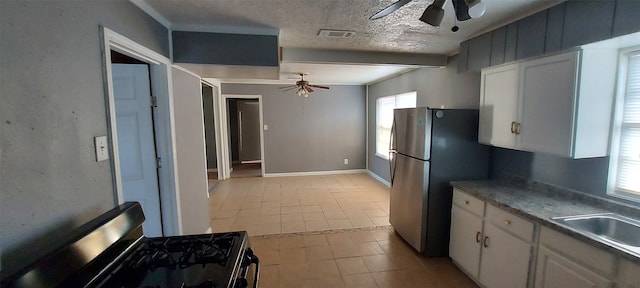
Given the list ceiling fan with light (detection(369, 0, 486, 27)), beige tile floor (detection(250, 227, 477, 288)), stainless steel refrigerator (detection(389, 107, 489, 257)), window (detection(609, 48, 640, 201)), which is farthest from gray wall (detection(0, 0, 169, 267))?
window (detection(609, 48, 640, 201))

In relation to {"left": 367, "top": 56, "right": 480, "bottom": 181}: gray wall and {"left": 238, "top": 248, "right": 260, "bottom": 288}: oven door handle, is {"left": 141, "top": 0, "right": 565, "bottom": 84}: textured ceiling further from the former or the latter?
{"left": 238, "top": 248, "right": 260, "bottom": 288}: oven door handle

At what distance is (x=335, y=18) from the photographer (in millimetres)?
2043

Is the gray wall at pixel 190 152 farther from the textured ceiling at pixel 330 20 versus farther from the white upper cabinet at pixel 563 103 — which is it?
the white upper cabinet at pixel 563 103

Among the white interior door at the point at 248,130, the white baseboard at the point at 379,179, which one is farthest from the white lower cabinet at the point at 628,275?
the white interior door at the point at 248,130

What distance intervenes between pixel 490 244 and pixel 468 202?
0.37 metres

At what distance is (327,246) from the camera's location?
9.39ft

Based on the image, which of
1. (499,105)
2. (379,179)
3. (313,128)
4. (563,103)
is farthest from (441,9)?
(313,128)

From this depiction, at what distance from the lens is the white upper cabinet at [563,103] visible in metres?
1.64

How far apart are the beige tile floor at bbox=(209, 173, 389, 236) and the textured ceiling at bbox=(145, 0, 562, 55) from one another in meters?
2.28

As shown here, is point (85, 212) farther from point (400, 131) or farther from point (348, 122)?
point (348, 122)

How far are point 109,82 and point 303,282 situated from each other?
2040mm

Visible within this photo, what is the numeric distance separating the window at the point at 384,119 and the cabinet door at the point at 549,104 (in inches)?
111

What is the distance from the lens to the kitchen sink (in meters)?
1.54

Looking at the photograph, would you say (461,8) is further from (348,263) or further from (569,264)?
(348,263)
